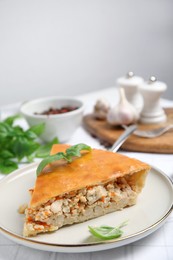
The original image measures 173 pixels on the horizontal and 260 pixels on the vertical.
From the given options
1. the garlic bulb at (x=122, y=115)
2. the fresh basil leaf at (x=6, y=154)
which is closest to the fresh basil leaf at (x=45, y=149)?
the fresh basil leaf at (x=6, y=154)

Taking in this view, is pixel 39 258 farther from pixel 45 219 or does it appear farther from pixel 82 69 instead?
pixel 82 69

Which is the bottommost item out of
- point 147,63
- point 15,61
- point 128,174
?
point 147,63

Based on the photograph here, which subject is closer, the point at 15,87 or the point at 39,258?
the point at 39,258

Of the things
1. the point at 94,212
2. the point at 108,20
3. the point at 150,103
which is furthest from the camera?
the point at 108,20

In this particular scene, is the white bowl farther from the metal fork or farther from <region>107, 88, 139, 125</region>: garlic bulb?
the metal fork

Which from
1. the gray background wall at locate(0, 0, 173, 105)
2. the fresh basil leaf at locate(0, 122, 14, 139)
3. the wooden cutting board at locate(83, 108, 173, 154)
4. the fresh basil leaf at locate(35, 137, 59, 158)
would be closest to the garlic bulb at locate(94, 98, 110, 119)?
the wooden cutting board at locate(83, 108, 173, 154)

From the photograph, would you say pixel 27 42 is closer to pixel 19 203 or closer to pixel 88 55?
pixel 88 55

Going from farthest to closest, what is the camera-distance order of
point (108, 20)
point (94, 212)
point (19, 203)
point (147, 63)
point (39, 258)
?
point (147, 63)
point (108, 20)
point (19, 203)
point (94, 212)
point (39, 258)

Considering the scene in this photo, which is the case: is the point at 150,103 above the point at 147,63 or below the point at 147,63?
above

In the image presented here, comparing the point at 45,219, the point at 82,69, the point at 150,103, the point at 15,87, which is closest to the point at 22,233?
the point at 45,219
